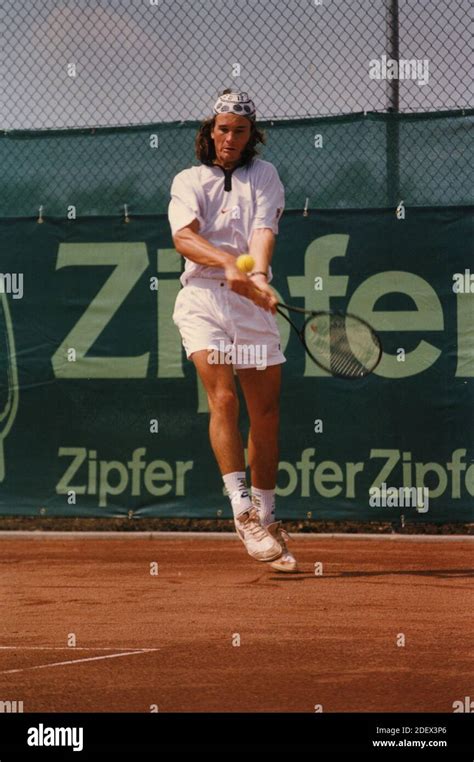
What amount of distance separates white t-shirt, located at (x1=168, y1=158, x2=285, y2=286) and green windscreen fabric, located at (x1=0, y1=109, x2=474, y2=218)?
8.43 feet

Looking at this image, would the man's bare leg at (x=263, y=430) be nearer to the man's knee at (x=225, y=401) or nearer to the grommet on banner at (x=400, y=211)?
the man's knee at (x=225, y=401)

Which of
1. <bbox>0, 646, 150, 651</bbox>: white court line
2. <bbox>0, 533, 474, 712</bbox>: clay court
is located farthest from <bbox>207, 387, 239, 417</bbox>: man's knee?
<bbox>0, 646, 150, 651</bbox>: white court line

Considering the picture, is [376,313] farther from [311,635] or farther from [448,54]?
[311,635]

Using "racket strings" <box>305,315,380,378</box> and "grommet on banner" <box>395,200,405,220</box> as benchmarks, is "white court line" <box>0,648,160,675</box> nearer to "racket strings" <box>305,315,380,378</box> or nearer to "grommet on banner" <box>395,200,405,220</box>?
"racket strings" <box>305,315,380,378</box>

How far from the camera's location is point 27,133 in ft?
27.3

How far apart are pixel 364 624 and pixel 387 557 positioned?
2.14 meters

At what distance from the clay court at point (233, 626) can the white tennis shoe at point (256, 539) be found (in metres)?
0.26

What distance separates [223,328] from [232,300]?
128 mm

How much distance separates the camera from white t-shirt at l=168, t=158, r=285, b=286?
534 cm

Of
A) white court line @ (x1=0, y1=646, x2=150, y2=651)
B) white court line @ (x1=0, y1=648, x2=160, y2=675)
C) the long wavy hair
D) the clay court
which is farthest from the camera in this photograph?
the long wavy hair

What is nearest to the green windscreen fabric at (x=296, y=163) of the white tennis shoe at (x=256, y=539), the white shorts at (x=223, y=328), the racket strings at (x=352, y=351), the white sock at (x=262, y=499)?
the racket strings at (x=352, y=351)

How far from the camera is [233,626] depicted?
5121 millimetres

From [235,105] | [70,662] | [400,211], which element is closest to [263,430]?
[235,105]

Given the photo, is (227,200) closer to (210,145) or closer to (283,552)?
(210,145)
